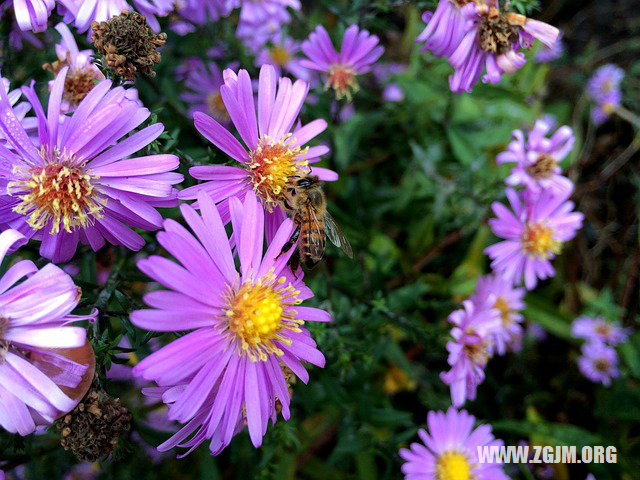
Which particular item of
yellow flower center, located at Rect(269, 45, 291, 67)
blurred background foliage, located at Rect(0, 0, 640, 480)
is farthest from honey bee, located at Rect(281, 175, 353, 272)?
yellow flower center, located at Rect(269, 45, 291, 67)

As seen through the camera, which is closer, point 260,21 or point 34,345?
point 34,345

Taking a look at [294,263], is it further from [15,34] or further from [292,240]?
[15,34]

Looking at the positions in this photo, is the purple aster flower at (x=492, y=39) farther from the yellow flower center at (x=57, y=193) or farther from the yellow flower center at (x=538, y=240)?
the yellow flower center at (x=57, y=193)

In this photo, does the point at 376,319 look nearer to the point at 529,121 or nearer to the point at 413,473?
the point at 413,473

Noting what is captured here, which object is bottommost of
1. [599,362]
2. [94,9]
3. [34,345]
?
[34,345]

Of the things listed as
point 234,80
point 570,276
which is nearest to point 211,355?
point 234,80

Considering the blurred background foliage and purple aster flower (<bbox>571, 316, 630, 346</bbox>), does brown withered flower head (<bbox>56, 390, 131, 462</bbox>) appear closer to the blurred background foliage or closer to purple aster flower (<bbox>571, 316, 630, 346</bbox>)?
the blurred background foliage

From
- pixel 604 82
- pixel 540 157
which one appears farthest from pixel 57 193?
pixel 604 82

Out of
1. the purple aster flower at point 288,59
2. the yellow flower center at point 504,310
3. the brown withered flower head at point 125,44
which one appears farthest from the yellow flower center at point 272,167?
the purple aster flower at point 288,59
